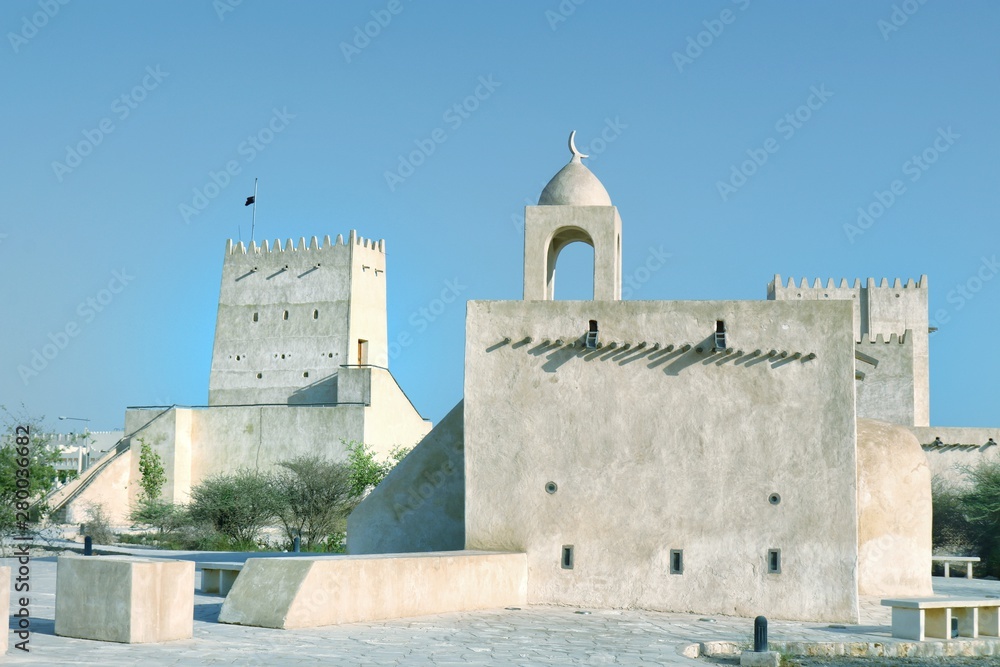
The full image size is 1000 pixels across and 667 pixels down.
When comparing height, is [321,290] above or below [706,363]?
above

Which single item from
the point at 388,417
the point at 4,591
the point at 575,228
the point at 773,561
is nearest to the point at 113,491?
the point at 388,417

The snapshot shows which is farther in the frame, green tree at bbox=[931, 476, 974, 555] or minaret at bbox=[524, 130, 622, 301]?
green tree at bbox=[931, 476, 974, 555]

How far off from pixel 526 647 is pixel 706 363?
16.4 ft

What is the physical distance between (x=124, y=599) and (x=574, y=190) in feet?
26.9

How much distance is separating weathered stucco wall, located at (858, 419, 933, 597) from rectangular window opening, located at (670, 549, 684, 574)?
135 inches

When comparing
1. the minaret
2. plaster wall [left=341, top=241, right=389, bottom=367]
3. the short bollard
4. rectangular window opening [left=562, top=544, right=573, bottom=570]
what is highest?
plaster wall [left=341, top=241, right=389, bottom=367]

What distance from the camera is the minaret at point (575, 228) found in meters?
16.0

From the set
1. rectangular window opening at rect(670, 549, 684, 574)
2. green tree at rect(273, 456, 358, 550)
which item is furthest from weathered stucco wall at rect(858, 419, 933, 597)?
green tree at rect(273, 456, 358, 550)

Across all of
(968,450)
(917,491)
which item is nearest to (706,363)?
(917,491)

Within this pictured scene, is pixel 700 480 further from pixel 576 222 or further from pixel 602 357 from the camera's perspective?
pixel 576 222

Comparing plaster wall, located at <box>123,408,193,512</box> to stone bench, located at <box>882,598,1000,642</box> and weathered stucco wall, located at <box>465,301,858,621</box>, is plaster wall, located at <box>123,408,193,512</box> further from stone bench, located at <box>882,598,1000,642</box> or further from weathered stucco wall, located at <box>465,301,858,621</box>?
stone bench, located at <box>882,598,1000,642</box>

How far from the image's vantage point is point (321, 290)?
1704 inches

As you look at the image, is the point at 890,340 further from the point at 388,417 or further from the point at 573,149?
the point at 573,149

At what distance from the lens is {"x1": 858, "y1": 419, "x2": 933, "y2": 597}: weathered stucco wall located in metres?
16.8
